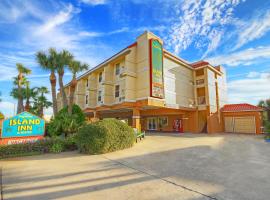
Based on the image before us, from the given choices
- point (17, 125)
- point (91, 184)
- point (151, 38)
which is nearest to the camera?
point (91, 184)

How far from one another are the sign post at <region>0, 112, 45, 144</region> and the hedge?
33.4 inches

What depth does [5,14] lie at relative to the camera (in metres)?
8.71

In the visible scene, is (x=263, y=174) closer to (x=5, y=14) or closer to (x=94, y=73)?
(x=5, y=14)

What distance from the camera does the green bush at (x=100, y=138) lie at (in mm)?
9562

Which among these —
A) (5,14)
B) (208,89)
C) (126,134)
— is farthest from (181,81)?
(5,14)

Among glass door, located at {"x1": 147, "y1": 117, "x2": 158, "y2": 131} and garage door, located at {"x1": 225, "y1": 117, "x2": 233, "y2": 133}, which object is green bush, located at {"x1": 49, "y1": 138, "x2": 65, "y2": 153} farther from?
garage door, located at {"x1": 225, "y1": 117, "x2": 233, "y2": 133}

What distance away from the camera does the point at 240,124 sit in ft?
72.1

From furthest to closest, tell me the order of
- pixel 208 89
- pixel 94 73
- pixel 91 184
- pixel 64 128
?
pixel 94 73
pixel 208 89
pixel 64 128
pixel 91 184

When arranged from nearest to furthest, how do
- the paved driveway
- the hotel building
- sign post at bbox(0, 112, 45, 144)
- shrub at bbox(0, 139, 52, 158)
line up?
the paved driveway, shrub at bbox(0, 139, 52, 158), sign post at bbox(0, 112, 45, 144), the hotel building

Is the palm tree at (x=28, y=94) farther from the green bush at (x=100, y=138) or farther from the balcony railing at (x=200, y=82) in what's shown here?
the balcony railing at (x=200, y=82)

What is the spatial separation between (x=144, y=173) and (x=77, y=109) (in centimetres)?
1234

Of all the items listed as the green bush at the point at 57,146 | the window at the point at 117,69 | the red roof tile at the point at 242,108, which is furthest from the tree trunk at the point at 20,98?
the red roof tile at the point at 242,108

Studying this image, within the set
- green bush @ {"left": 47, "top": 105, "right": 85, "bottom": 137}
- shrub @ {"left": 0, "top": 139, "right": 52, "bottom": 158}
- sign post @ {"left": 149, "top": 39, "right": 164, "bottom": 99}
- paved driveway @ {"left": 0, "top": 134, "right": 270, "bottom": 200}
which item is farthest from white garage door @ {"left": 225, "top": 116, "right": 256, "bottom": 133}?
shrub @ {"left": 0, "top": 139, "right": 52, "bottom": 158}

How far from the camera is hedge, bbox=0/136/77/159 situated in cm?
906
